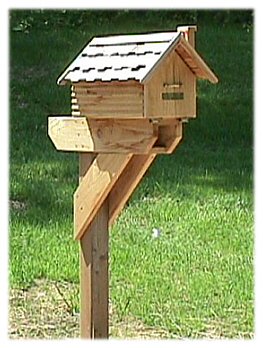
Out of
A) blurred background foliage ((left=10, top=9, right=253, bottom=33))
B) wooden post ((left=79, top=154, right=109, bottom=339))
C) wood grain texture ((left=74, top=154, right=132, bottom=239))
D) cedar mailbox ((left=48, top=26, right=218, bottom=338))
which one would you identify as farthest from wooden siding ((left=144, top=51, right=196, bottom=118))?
blurred background foliage ((left=10, top=9, right=253, bottom=33))

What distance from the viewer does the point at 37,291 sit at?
4.69 metres

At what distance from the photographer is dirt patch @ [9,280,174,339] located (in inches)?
165

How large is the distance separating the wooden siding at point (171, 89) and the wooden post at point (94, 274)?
36cm

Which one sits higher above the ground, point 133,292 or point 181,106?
point 181,106

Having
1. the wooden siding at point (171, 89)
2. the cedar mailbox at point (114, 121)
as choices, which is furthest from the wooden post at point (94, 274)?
the wooden siding at point (171, 89)

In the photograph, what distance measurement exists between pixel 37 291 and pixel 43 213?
1.19 metres

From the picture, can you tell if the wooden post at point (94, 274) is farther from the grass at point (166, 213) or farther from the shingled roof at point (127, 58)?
the grass at point (166, 213)

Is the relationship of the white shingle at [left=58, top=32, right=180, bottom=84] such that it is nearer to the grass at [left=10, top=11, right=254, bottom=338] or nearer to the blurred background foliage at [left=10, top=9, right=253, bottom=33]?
the grass at [left=10, top=11, right=254, bottom=338]

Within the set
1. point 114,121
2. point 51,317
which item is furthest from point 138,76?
point 51,317

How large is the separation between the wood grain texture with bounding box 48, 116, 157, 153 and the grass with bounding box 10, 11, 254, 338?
1.42 m

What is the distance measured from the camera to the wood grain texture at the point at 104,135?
2814 millimetres

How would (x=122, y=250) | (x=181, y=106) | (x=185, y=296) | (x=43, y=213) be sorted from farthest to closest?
(x=43, y=213)
(x=122, y=250)
(x=185, y=296)
(x=181, y=106)

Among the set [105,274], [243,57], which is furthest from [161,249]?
[243,57]
